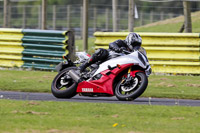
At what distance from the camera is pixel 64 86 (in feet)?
31.2

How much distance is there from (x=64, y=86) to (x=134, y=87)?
1537 mm

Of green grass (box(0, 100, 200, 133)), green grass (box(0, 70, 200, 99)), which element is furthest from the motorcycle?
green grass (box(0, 70, 200, 99))

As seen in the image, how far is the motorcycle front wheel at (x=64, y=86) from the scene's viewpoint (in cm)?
930

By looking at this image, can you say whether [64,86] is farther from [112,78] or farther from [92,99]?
[112,78]

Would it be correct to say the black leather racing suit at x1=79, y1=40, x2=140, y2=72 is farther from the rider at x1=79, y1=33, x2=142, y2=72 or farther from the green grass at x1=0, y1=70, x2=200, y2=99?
the green grass at x1=0, y1=70, x2=200, y2=99

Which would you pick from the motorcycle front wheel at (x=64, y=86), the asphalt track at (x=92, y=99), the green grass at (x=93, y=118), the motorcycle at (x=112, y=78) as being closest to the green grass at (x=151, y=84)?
the asphalt track at (x=92, y=99)

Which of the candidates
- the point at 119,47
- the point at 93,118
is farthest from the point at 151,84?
the point at 93,118

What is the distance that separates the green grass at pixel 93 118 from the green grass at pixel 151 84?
7.85 ft

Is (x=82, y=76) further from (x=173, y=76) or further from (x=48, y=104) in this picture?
(x=173, y=76)

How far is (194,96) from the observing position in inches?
402

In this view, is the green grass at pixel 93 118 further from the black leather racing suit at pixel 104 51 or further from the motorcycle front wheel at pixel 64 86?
the black leather racing suit at pixel 104 51

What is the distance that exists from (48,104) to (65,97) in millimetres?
1220

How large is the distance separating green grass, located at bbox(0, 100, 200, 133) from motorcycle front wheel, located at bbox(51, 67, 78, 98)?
3.14 ft

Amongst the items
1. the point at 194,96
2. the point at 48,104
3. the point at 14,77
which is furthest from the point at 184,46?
the point at 48,104
